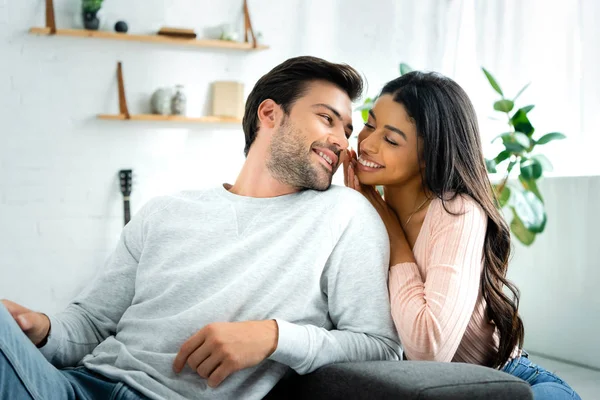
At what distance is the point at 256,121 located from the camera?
216cm

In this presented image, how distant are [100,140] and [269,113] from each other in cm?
257

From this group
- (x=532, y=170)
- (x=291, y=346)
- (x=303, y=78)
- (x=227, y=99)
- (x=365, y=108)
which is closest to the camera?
(x=291, y=346)

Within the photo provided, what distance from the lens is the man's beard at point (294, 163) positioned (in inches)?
73.3

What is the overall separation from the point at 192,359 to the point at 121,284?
1.50 feet

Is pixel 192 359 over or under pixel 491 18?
under

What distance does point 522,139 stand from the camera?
3629 millimetres

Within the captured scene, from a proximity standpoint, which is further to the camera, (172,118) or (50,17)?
(172,118)

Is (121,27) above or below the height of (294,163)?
above

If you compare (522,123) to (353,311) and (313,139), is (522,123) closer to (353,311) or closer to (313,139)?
(313,139)

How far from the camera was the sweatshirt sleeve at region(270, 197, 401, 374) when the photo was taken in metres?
1.48

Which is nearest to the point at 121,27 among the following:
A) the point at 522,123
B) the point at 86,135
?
the point at 86,135

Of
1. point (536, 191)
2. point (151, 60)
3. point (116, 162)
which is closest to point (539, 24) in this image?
point (536, 191)

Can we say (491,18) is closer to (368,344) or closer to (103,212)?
(103,212)

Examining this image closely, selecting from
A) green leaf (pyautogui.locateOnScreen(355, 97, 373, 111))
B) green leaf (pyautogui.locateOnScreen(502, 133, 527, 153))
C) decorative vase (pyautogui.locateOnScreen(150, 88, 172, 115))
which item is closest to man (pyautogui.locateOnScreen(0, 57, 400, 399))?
green leaf (pyautogui.locateOnScreen(502, 133, 527, 153))
